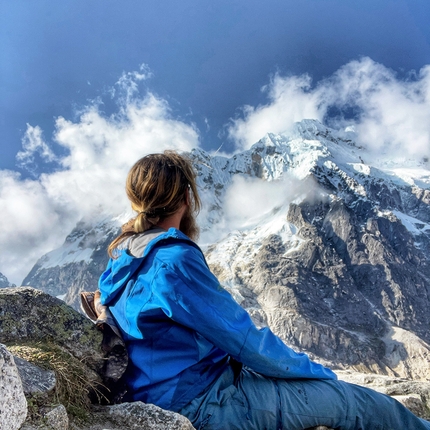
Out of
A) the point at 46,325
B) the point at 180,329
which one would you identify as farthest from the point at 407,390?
the point at 46,325

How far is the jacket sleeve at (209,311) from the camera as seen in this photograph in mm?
3059

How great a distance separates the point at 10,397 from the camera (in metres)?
2.19

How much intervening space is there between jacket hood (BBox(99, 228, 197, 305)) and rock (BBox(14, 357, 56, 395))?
91 cm

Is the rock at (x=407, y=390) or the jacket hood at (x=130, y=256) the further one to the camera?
the rock at (x=407, y=390)

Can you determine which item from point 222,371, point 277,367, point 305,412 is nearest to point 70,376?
point 222,371

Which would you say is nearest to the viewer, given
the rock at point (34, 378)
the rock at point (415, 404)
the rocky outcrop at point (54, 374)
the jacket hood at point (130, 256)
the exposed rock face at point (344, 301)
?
the rocky outcrop at point (54, 374)

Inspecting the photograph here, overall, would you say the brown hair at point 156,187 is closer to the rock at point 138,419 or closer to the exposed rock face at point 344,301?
the rock at point 138,419

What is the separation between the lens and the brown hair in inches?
146

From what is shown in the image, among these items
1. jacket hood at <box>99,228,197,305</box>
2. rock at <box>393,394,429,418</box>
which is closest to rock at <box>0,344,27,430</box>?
jacket hood at <box>99,228,197,305</box>

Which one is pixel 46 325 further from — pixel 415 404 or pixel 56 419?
pixel 415 404

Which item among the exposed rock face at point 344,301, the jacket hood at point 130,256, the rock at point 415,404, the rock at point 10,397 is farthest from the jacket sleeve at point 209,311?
the exposed rock face at point 344,301

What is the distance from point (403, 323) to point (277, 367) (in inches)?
7212

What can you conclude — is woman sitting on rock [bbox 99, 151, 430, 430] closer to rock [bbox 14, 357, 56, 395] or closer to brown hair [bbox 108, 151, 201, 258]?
brown hair [bbox 108, 151, 201, 258]

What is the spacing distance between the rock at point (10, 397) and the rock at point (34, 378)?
0.43 metres
